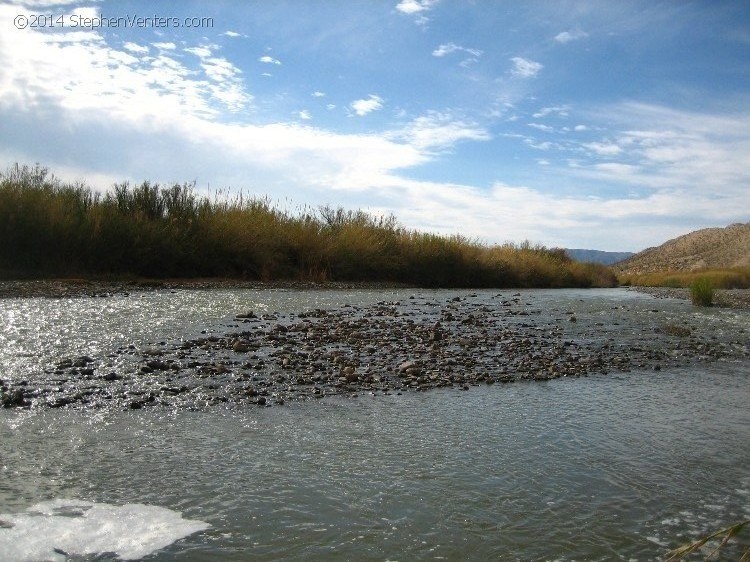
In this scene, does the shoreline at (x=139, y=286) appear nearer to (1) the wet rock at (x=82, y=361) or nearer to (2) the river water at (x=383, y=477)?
(1) the wet rock at (x=82, y=361)

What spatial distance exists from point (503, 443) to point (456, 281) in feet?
78.4

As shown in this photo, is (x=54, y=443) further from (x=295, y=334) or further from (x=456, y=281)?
(x=456, y=281)

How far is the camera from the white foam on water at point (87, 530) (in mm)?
2711

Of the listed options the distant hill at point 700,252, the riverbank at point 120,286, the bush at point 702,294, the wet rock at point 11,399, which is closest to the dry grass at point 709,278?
the distant hill at point 700,252

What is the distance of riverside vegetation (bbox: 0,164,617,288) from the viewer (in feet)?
56.5

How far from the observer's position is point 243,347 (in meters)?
7.59

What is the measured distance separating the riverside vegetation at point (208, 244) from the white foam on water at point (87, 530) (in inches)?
612

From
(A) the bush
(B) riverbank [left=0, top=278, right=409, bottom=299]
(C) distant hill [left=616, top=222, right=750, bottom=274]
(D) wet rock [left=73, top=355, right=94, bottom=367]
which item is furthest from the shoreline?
(C) distant hill [left=616, top=222, right=750, bottom=274]

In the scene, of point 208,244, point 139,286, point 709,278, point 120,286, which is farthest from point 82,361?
point 709,278

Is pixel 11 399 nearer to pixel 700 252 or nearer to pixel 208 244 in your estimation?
pixel 208 244

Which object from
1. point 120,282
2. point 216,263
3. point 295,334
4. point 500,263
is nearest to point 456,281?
point 500,263

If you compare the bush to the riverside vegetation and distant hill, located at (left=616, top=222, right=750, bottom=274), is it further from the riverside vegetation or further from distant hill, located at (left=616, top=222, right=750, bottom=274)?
distant hill, located at (left=616, top=222, right=750, bottom=274)

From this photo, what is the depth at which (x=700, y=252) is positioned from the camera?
63250mm

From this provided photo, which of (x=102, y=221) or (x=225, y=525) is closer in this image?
(x=225, y=525)
